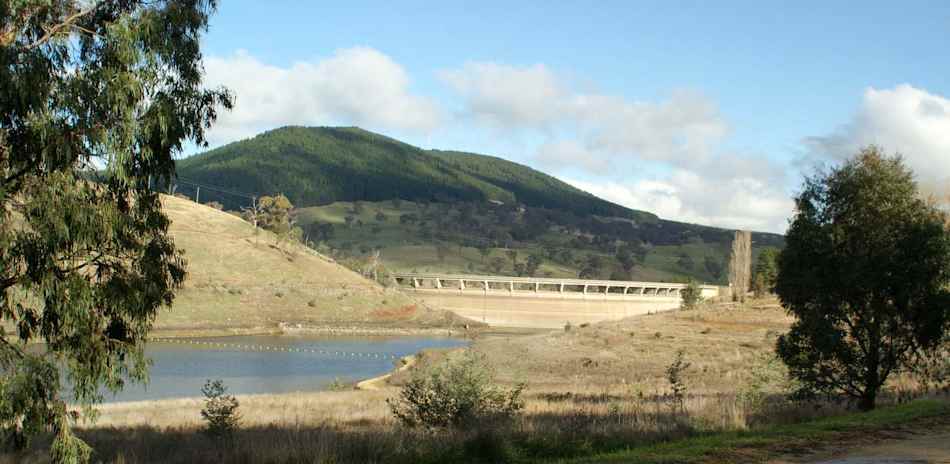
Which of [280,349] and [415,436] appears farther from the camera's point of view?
[280,349]

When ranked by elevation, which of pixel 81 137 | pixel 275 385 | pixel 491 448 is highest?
pixel 81 137

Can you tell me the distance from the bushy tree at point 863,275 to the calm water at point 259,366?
2920 cm

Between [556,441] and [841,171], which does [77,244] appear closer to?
[556,441]

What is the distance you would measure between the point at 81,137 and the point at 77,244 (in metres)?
1.78

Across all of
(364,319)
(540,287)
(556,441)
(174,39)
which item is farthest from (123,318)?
(540,287)

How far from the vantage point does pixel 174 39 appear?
1638cm

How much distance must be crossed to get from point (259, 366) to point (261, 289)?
46.6 meters

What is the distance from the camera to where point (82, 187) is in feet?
48.9

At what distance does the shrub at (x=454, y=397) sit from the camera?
2089cm

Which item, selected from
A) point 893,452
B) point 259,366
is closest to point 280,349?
point 259,366

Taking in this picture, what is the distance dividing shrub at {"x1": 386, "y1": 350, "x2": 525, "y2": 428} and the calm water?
22.8m

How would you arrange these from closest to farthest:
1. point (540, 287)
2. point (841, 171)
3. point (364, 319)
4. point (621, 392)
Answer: point (841, 171)
point (621, 392)
point (364, 319)
point (540, 287)

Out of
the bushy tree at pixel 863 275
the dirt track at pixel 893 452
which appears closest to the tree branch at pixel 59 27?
the dirt track at pixel 893 452

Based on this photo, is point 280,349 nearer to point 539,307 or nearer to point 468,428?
point 468,428
